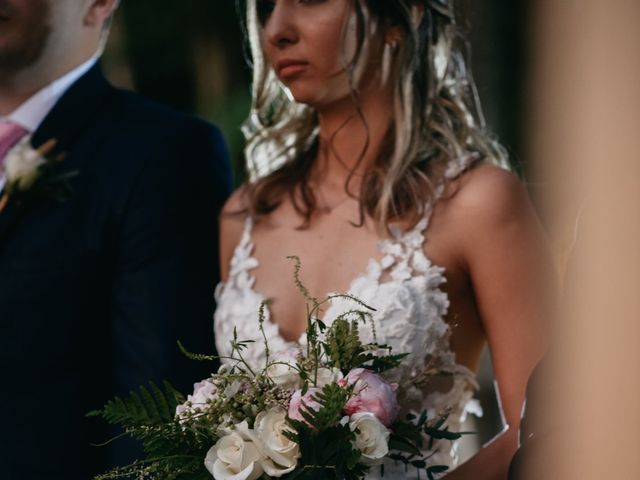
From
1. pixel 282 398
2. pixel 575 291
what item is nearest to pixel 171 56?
pixel 282 398

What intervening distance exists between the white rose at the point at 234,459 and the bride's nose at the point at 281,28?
3.88 feet

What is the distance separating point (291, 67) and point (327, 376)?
101cm

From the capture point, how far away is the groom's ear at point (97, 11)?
3303 millimetres

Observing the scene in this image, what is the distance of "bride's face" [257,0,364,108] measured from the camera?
2.85 m

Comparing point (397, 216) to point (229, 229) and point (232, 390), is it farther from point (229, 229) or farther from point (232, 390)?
point (232, 390)

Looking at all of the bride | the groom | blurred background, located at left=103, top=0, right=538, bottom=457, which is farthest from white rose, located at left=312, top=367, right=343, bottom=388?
blurred background, located at left=103, top=0, right=538, bottom=457

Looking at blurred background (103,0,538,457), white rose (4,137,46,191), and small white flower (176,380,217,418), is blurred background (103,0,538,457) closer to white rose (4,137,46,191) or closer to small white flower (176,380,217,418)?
white rose (4,137,46,191)

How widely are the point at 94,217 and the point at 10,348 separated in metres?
0.43

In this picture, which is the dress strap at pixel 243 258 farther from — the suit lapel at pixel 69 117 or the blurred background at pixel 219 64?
the blurred background at pixel 219 64

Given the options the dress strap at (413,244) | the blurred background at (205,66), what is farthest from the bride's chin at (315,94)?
the blurred background at (205,66)

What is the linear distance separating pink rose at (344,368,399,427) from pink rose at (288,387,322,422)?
0.23 feet

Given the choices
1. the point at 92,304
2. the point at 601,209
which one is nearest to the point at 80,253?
the point at 92,304

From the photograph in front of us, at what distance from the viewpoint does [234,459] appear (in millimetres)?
2053

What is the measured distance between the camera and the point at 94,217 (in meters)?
3.03
